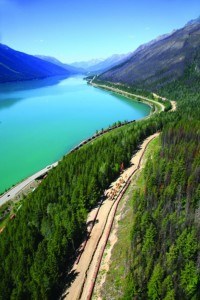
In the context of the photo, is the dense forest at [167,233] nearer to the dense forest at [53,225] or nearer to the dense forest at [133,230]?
the dense forest at [133,230]

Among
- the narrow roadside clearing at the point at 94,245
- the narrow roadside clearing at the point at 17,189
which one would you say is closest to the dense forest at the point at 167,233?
the narrow roadside clearing at the point at 94,245

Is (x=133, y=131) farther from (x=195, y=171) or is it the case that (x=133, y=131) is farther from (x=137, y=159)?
(x=195, y=171)

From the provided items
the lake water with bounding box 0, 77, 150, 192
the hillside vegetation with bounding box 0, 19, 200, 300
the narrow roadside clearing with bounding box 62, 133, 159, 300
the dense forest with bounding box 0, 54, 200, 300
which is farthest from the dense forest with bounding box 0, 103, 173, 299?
the lake water with bounding box 0, 77, 150, 192

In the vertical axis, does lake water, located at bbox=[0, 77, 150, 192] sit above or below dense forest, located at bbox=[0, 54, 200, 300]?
above

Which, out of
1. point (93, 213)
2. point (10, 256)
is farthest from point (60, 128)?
point (10, 256)

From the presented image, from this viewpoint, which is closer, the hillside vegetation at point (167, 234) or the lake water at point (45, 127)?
the hillside vegetation at point (167, 234)

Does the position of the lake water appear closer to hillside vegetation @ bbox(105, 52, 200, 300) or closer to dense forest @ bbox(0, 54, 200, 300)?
dense forest @ bbox(0, 54, 200, 300)
